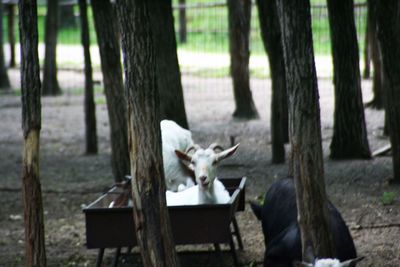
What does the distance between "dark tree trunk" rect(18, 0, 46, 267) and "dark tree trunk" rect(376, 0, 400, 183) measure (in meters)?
5.54

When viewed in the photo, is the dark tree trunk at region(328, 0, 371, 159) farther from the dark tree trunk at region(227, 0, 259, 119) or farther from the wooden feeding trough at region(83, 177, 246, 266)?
the dark tree trunk at region(227, 0, 259, 119)

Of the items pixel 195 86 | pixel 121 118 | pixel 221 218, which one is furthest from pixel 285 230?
pixel 195 86

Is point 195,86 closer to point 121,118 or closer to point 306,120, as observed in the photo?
point 121,118

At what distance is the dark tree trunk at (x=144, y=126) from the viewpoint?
24.1 feet

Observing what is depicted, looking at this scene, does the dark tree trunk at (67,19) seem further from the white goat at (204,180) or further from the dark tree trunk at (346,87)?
the white goat at (204,180)

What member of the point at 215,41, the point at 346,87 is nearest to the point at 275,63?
the point at 346,87

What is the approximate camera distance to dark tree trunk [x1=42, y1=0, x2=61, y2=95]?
25.5m

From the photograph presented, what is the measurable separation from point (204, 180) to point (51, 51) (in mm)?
18245

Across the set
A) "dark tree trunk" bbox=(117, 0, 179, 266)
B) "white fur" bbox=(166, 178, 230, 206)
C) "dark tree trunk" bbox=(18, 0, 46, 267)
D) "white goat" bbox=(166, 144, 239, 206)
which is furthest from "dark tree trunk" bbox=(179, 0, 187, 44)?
"dark tree trunk" bbox=(117, 0, 179, 266)

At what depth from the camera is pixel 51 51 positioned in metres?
27.0

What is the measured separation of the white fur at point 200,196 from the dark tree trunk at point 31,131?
1.70m

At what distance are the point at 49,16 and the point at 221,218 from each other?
17.7 meters

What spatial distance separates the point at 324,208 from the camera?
25.9 ft

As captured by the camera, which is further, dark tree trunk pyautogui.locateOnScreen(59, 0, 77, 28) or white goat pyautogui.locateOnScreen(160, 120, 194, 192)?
dark tree trunk pyautogui.locateOnScreen(59, 0, 77, 28)
